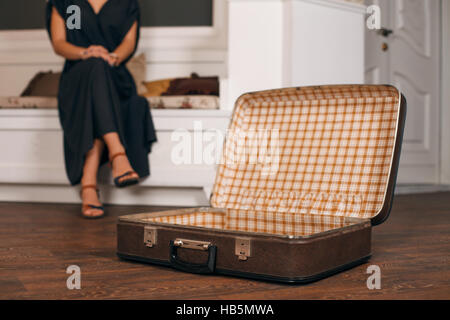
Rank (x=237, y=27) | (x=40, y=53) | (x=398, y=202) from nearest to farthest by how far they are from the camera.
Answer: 1. (x=237, y=27)
2. (x=398, y=202)
3. (x=40, y=53)

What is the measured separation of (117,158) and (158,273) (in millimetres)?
963

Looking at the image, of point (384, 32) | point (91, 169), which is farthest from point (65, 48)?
point (384, 32)

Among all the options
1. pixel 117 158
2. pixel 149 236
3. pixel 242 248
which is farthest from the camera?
pixel 117 158

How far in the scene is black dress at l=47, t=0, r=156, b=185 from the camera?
1.83 meters

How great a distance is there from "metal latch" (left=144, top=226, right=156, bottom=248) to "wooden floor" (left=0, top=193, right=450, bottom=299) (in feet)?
0.14

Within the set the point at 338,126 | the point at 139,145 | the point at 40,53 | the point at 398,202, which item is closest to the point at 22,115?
the point at 139,145

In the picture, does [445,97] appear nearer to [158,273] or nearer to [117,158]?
[117,158]

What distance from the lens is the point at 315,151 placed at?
1.21 m

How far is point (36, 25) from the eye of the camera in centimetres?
321

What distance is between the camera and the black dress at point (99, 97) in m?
1.83

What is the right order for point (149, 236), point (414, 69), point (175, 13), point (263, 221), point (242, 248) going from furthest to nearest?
point (414, 69), point (175, 13), point (263, 221), point (149, 236), point (242, 248)

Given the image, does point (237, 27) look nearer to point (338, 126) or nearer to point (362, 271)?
point (338, 126)

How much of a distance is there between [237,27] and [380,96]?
4.11 feet

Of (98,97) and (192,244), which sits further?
(98,97)
